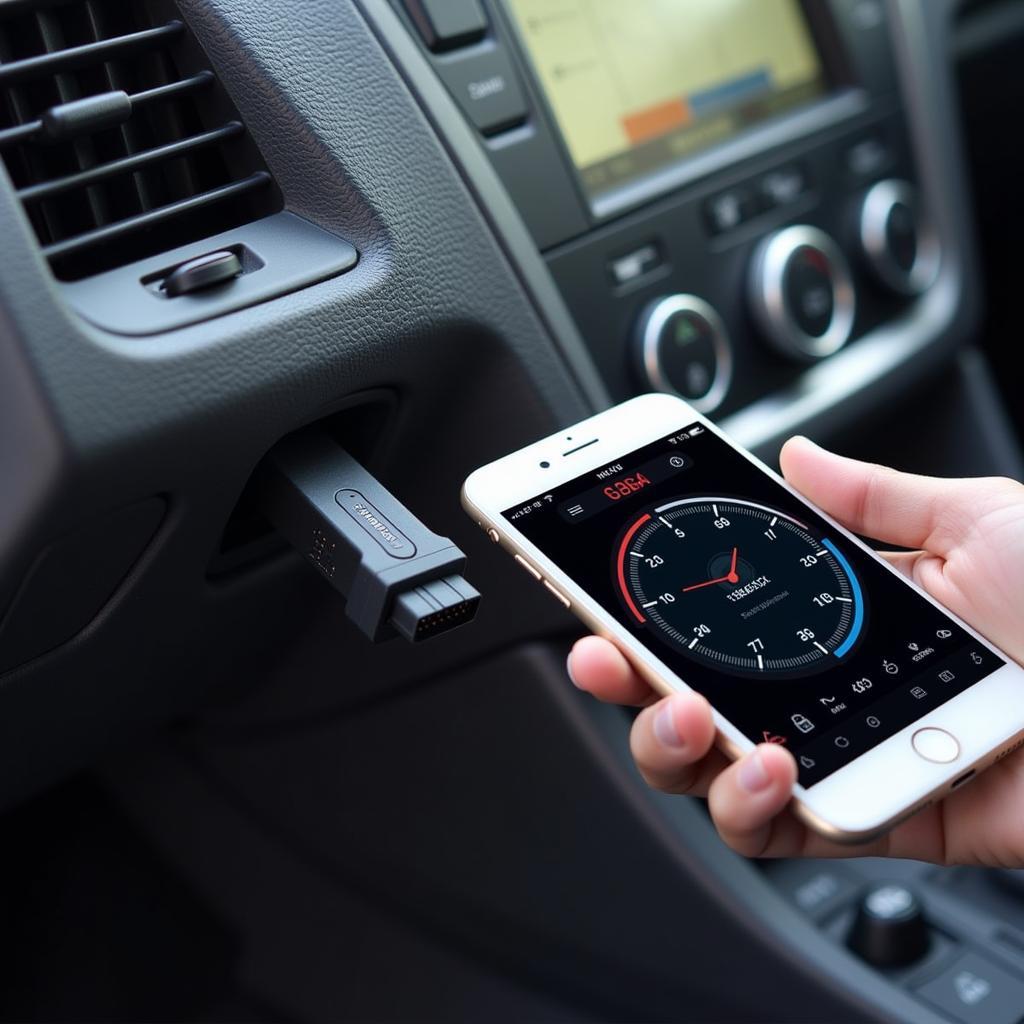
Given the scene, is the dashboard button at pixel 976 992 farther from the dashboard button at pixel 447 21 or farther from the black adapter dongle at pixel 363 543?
the dashboard button at pixel 447 21

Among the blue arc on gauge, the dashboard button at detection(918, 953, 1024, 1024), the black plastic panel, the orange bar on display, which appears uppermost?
the black plastic panel

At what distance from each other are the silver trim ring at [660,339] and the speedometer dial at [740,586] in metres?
0.19

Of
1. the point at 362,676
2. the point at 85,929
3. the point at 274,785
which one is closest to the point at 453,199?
the point at 362,676

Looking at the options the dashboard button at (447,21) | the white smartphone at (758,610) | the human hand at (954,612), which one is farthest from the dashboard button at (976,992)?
the dashboard button at (447,21)

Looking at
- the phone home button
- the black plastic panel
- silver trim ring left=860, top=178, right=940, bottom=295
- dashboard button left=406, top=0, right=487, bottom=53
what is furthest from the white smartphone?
silver trim ring left=860, top=178, right=940, bottom=295

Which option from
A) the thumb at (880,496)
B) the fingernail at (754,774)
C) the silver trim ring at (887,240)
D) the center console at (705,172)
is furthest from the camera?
the silver trim ring at (887,240)

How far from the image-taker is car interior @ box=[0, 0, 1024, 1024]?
0.59m

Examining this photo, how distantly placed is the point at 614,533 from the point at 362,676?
0.96 ft

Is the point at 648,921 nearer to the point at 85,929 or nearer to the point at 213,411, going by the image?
the point at 213,411

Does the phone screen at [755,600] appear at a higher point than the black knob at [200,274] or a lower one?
lower

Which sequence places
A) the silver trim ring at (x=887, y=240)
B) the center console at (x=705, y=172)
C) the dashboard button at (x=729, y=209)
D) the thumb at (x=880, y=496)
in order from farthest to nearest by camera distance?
1. the silver trim ring at (x=887, y=240)
2. the dashboard button at (x=729, y=209)
3. the center console at (x=705, y=172)
4. the thumb at (x=880, y=496)

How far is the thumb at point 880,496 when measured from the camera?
69 cm

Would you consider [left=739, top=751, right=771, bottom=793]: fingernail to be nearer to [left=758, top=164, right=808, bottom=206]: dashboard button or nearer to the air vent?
the air vent

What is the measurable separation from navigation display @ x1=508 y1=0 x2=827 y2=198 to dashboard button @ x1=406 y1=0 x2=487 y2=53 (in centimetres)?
5
